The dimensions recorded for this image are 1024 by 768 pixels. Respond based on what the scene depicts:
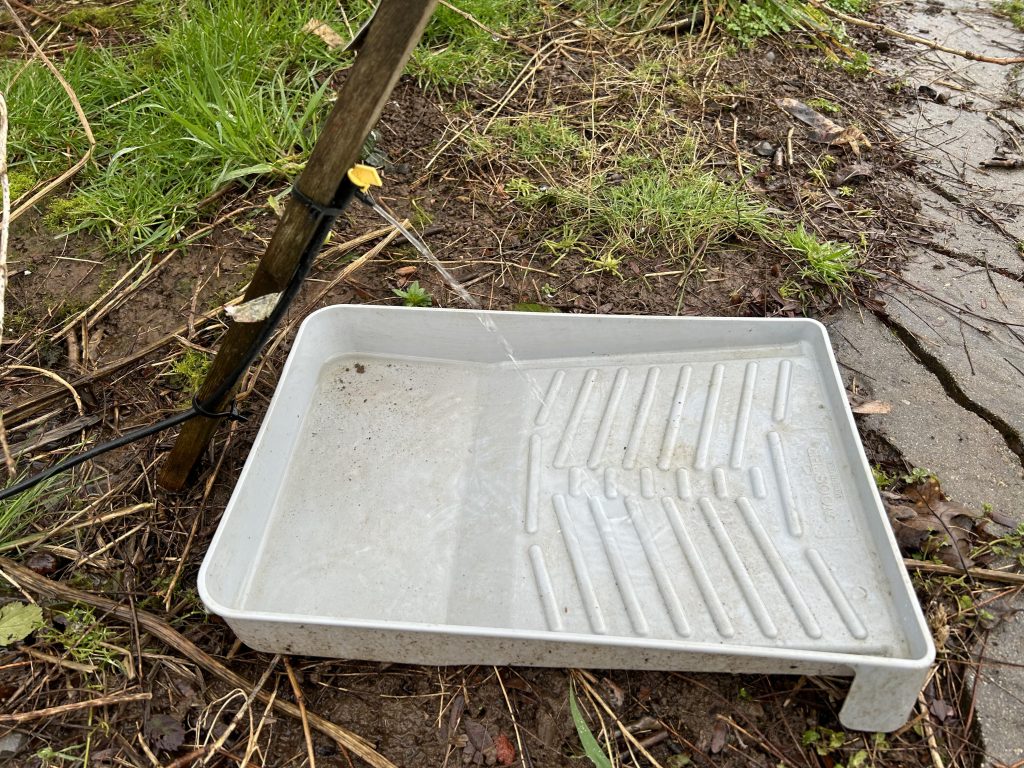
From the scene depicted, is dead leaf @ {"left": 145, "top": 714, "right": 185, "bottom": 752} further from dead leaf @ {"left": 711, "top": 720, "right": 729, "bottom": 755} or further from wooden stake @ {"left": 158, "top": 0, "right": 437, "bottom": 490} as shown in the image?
dead leaf @ {"left": 711, "top": 720, "right": 729, "bottom": 755}

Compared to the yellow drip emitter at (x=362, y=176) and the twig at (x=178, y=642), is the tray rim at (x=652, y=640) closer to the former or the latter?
the twig at (x=178, y=642)

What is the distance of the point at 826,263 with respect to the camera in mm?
1943

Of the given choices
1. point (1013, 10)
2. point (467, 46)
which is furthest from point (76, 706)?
point (1013, 10)

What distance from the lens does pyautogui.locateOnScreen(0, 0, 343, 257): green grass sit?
2072 millimetres

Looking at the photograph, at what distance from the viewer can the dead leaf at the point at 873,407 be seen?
65.3 inches

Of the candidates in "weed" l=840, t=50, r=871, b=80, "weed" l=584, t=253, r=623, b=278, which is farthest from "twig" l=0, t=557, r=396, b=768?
"weed" l=840, t=50, r=871, b=80

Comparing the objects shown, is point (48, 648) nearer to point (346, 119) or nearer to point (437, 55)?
point (346, 119)

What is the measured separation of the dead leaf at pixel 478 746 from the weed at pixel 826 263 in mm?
1427

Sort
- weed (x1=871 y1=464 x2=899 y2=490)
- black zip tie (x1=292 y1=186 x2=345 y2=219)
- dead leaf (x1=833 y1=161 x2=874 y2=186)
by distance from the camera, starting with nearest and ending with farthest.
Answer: black zip tie (x1=292 y1=186 x2=345 y2=219)
weed (x1=871 y1=464 x2=899 y2=490)
dead leaf (x1=833 y1=161 x2=874 y2=186)

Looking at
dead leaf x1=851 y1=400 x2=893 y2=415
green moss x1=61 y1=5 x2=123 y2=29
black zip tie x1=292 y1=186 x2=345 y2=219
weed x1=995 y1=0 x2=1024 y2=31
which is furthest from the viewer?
weed x1=995 y1=0 x2=1024 y2=31

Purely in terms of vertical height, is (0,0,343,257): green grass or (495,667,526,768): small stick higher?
(0,0,343,257): green grass

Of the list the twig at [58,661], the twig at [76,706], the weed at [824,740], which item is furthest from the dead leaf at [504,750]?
the twig at [58,661]

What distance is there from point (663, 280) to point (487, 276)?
0.49 m

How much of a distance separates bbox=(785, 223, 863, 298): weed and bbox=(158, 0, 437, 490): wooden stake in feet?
4.40
